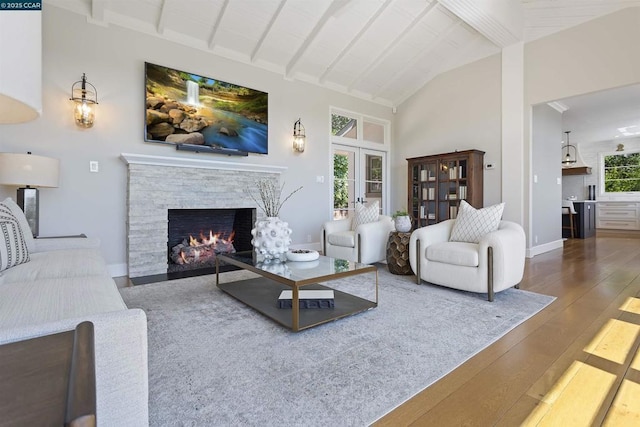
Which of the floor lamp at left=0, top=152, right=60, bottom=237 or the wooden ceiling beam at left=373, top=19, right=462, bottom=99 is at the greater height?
the wooden ceiling beam at left=373, top=19, right=462, bottom=99

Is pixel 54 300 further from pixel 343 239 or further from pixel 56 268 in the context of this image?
pixel 343 239

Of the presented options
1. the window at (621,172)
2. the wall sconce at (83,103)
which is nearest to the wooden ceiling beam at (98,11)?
the wall sconce at (83,103)

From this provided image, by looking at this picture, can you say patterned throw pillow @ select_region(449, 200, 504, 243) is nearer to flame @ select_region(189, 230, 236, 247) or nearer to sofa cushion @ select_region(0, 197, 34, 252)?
flame @ select_region(189, 230, 236, 247)

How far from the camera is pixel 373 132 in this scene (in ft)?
21.8

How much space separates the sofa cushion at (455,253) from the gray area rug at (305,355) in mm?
328

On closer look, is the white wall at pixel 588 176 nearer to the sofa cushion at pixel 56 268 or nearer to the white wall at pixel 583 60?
the white wall at pixel 583 60

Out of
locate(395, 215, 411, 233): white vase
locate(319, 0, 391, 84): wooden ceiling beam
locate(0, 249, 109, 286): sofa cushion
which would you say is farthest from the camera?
locate(319, 0, 391, 84): wooden ceiling beam

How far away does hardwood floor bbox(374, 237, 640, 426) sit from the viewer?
4.41 feet

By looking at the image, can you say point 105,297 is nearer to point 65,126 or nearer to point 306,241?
point 65,126

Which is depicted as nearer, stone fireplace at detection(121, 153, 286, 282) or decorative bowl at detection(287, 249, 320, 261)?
decorative bowl at detection(287, 249, 320, 261)

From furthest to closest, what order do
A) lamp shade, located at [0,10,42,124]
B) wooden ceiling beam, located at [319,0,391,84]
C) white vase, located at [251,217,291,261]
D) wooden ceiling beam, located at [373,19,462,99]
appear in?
wooden ceiling beam, located at [373,19,462,99], wooden ceiling beam, located at [319,0,391,84], white vase, located at [251,217,291,261], lamp shade, located at [0,10,42,124]

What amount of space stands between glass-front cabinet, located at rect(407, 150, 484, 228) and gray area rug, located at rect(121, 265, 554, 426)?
268cm

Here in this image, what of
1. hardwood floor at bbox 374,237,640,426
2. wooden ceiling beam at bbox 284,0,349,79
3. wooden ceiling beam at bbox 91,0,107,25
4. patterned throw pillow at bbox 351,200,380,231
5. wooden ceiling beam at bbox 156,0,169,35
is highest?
wooden ceiling beam at bbox 284,0,349,79

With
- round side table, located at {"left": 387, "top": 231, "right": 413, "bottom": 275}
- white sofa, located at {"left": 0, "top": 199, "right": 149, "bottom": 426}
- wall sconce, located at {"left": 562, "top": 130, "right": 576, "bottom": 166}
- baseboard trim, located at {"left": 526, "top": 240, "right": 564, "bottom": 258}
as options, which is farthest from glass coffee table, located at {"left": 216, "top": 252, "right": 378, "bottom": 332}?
wall sconce, located at {"left": 562, "top": 130, "right": 576, "bottom": 166}
